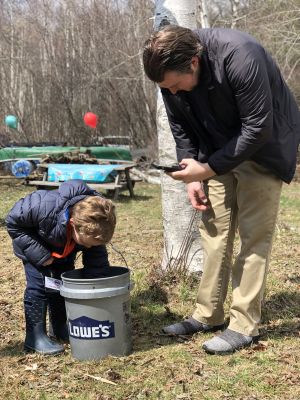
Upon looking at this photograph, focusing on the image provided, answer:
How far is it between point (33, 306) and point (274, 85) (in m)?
1.90

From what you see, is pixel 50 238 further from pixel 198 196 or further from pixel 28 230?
pixel 198 196

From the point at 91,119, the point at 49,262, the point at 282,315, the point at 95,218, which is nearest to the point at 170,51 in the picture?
the point at 95,218

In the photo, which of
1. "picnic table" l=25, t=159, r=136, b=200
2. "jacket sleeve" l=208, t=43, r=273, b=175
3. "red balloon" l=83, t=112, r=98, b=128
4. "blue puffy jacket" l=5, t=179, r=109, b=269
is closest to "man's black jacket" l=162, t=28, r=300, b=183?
"jacket sleeve" l=208, t=43, r=273, b=175

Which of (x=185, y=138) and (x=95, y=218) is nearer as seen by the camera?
(x=95, y=218)

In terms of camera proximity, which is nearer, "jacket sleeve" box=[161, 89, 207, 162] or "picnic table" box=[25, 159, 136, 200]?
"jacket sleeve" box=[161, 89, 207, 162]

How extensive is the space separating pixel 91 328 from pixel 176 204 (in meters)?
1.51

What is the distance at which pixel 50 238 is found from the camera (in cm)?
325

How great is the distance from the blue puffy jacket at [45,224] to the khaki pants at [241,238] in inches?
27.2

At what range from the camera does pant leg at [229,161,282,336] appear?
309 centimetres

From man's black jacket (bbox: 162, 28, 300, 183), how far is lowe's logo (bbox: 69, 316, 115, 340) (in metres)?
1.06

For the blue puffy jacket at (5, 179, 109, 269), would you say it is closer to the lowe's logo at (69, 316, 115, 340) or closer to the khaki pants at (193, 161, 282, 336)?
the lowe's logo at (69, 316, 115, 340)

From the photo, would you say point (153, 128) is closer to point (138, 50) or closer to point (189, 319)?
point (138, 50)

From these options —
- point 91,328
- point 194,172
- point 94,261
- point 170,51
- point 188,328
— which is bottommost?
point 188,328

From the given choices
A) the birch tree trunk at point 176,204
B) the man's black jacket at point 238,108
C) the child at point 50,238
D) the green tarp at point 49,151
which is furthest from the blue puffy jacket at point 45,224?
the green tarp at point 49,151
